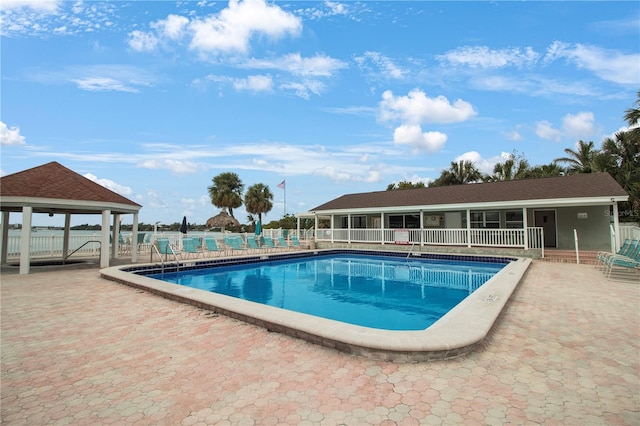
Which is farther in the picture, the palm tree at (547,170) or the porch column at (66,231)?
the palm tree at (547,170)

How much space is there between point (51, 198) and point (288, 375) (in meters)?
11.3

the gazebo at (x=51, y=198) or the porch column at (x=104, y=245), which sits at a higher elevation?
the gazebo at (x=51, y=198)

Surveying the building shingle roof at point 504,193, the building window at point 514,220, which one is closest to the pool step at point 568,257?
the building shingle roof at point 504,193

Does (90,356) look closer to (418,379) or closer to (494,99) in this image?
(418,379)

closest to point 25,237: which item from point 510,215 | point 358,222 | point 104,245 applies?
point 104,245

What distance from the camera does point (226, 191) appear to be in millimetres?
37969

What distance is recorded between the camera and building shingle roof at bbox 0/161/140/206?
1044 centimetres

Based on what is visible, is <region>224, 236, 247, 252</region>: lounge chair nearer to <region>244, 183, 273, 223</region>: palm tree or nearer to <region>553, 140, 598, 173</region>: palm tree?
<region>244, 183, 273, 223</region>: palm tree

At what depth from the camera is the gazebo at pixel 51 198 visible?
10289 millimetres

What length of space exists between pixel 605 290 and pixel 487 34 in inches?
411

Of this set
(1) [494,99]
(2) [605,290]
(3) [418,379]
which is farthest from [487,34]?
(3) [418,379]

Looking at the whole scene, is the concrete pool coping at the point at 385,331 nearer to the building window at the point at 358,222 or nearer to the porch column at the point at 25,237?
the porch column at the point at 25,237

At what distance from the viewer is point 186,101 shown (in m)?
17.7

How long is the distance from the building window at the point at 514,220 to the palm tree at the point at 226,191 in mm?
28412
